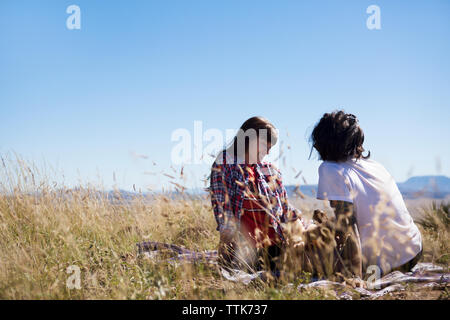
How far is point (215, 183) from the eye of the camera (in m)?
2.86

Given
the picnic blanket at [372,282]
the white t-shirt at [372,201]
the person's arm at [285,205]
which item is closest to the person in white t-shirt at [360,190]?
the white t-shirt at [372,201]

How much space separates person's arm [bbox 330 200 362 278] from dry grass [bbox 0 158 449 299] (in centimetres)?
35

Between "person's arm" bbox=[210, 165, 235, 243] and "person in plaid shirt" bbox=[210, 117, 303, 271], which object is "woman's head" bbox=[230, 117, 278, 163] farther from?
"person's arm" bbox=[210, 165, 235, 243]

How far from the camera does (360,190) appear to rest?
238cm

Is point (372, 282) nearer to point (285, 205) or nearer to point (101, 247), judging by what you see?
point (285, 205)

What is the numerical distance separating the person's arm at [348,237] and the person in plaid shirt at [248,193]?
431mm

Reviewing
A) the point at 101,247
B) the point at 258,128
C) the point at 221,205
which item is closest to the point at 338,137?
the point at 258,128

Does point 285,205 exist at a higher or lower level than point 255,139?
lower

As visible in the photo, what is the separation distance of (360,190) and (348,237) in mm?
354

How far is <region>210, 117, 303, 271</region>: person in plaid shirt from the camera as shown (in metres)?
2.70

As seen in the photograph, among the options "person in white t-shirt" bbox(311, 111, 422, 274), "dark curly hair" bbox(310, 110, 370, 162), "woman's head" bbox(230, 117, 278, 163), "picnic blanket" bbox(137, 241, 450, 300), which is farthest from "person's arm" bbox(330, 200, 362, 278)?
"woman's head" bbox(230, 117, 278, 163)

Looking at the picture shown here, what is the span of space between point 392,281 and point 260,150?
1469mm

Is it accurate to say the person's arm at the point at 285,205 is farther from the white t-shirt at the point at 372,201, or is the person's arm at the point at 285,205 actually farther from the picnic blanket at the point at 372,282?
the picnic blanket at the point at 372,282
